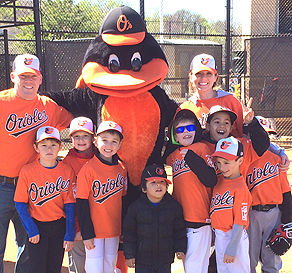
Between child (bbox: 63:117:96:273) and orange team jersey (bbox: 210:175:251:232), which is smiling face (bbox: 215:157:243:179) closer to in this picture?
orange team jersey (bbox: 210:175:251:232)

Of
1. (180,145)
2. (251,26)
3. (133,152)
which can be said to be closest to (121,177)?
(133,152)

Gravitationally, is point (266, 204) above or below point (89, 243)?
above

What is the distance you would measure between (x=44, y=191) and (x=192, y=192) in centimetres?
112

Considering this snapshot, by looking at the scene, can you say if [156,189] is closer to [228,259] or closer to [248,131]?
[228,259]

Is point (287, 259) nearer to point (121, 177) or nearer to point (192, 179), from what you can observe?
point (192, 179)

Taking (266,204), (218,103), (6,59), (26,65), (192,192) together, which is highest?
(6,59)

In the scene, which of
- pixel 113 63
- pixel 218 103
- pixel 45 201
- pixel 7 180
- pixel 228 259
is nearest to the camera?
pixel 228 259

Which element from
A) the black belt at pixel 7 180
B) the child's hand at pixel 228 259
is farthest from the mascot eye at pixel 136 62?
the child's hand at pixel 228 259

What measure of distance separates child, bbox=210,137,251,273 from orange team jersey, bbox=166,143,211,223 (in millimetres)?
80

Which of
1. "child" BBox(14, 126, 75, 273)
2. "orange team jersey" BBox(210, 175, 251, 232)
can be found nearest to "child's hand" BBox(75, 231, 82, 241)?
"child" BBox(14, 126, 75, 273)

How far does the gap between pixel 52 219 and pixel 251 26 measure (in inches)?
475

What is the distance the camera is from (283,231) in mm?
3316

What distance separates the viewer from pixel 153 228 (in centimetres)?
310

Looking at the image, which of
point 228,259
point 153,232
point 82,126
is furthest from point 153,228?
point 82,126
